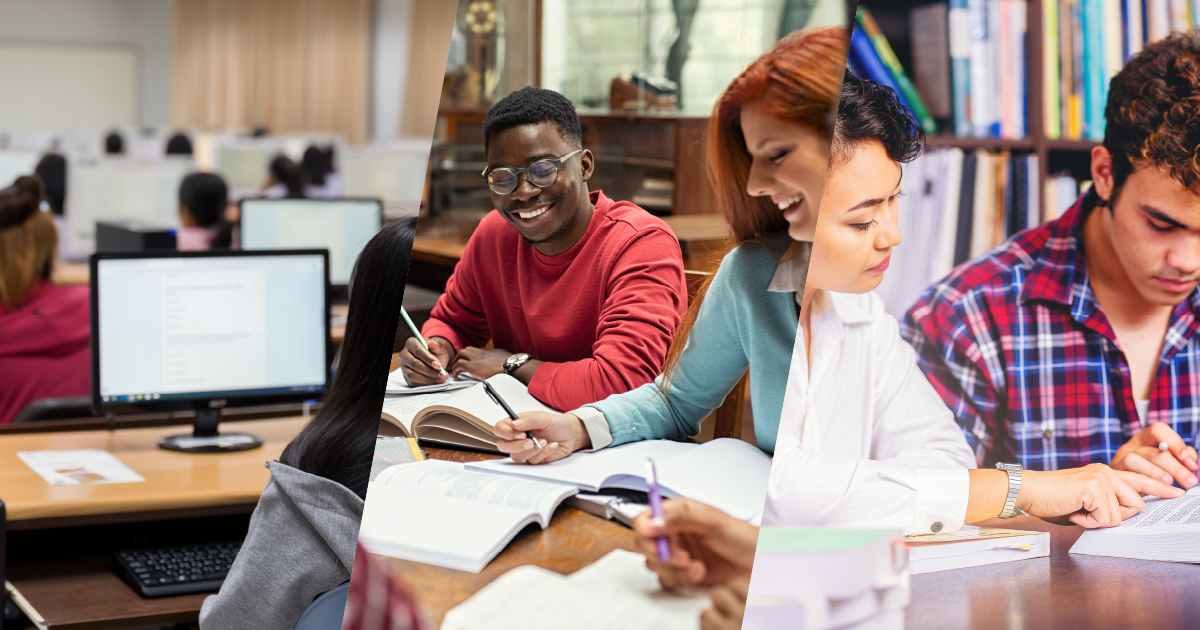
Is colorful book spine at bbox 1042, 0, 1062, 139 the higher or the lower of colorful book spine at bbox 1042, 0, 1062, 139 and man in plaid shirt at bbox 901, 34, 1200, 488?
the higher

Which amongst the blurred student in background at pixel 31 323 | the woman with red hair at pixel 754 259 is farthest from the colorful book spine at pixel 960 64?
the blurred student in background at pixel 31 323

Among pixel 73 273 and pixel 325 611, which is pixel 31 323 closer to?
pixel 73 273

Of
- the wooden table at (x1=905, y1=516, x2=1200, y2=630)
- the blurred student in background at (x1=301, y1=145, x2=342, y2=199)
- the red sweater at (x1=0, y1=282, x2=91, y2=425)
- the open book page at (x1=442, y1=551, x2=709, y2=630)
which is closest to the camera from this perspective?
the open book page at (x1=442, y1=551, x2=709, y2=630)

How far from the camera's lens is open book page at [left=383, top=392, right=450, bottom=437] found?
500 mm

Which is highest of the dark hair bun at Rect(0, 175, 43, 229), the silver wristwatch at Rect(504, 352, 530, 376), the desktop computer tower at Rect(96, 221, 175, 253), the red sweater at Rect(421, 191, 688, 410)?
the dark hair bun at Rect(0, 175, 43, 229)

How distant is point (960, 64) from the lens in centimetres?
120

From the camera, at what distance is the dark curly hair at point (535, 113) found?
0.48 m

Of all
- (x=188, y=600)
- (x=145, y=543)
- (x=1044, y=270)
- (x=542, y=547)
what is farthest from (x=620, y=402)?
(x=145, y=543)

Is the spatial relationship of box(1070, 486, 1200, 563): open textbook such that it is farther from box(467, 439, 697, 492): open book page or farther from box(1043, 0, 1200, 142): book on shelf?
box(467, 439, 697, 492): open book page

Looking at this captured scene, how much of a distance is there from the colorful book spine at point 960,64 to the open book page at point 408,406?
0.93 m

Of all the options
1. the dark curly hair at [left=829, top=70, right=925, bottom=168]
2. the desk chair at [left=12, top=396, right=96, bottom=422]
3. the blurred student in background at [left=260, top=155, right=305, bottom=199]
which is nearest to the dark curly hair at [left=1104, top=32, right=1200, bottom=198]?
the dark curly hair at [left=829, top=70, right=925, bottom=168]

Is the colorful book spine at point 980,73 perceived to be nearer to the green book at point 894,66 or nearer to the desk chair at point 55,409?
the green book at point 894,66

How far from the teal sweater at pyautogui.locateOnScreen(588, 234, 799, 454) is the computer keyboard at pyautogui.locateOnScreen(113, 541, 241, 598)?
4.40ft

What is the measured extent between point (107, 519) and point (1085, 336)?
1517 millimetres
